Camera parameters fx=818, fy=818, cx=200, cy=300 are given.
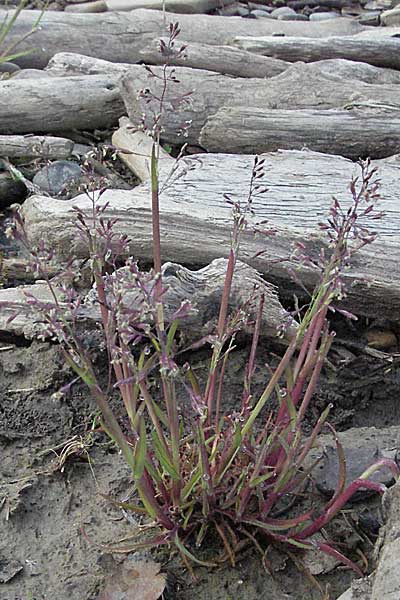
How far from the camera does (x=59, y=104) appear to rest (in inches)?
193

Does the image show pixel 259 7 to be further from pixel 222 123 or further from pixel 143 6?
pixel 222 123

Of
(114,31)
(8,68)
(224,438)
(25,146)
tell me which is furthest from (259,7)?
(224,438)

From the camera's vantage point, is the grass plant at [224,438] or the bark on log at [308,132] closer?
the grass plant at [224,438]

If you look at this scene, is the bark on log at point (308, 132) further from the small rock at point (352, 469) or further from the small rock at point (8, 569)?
the small rock at point (8, 569)

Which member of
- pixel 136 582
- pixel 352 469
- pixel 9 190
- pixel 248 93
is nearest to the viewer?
pixel 136 582

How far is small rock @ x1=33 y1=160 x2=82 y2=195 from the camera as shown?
4316mm

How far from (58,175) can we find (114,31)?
89.6 inches

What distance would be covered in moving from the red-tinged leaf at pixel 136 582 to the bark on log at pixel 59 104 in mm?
3171

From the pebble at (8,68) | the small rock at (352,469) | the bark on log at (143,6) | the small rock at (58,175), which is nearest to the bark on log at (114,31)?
the pebble at (8,68)

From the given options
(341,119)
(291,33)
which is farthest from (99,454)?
(291,33)

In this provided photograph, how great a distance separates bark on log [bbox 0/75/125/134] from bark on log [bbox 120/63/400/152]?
1.55 ft

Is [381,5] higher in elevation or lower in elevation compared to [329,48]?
lower

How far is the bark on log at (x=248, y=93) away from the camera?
4426mm

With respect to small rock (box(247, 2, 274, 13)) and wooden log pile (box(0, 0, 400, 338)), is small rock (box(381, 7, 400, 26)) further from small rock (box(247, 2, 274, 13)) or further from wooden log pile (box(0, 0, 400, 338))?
small rock (box(247, 2, 274, 13))
